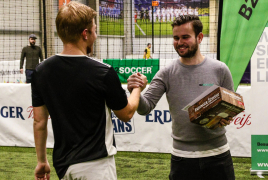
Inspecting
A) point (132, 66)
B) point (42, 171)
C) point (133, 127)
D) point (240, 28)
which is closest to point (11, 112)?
point (133, 127)

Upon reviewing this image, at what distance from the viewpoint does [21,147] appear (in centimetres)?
615

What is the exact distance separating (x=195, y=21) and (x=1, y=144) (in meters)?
4.82

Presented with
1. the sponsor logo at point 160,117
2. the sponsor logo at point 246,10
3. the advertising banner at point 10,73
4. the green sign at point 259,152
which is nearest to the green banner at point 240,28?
the sponsor logo at point 246,10

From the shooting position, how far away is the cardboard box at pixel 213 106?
206cm

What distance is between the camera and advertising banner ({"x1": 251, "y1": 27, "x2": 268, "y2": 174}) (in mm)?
4281

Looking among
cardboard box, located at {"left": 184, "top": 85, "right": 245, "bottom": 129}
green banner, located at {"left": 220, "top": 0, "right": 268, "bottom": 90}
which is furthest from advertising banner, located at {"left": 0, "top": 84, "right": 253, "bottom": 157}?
cardboard box, located at {"left": 184, "top": 85, "right": 245, "bottom": 129}

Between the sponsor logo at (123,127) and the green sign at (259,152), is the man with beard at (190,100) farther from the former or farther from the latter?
the sponsor logo at (123,127)

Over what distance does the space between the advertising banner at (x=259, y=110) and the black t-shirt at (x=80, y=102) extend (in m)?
2.94

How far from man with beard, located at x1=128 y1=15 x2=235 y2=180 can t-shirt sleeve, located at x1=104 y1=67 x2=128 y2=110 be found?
0.53 meters

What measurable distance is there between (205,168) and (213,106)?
0.49 m

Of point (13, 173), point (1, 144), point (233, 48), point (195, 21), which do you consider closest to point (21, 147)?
point (1, 144)

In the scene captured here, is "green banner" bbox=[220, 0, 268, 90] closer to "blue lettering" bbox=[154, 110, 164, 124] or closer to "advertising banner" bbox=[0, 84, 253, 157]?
"advertising banner" bbox=[0, 84, 253, 157]

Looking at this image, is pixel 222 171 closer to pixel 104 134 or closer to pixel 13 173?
pixel 104 134

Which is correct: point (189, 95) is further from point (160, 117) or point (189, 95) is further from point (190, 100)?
point (160, 117)
